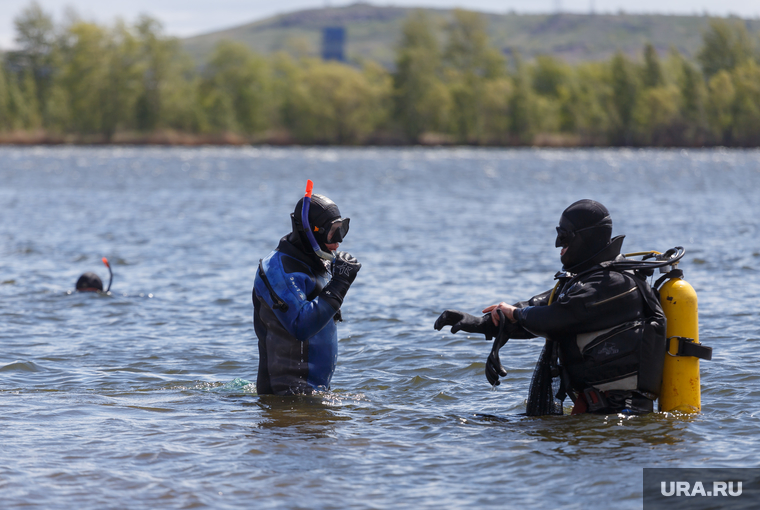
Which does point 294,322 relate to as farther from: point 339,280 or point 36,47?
point 36,47

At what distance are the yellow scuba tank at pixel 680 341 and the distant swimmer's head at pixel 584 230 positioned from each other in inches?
24.7

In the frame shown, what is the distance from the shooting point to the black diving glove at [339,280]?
22.3ft

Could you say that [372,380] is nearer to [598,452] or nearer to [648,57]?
[598,452]

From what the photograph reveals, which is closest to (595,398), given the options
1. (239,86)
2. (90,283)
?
(90,283)

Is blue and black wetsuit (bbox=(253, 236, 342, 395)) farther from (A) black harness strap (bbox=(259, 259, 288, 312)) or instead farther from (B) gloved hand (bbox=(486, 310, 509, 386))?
(B) gloved hand (bbox=(486, 310, 509, 386))

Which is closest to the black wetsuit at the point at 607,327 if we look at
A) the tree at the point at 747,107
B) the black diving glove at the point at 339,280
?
the black diving glove at the point at 339,280

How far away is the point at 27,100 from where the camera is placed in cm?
12594

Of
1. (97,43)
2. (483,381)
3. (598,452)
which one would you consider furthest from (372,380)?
(97,43)

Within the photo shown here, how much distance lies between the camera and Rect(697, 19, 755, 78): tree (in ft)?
420

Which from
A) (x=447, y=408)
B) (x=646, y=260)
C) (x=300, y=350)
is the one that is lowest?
(x=447, y=408)

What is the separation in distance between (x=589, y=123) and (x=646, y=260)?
12826cm

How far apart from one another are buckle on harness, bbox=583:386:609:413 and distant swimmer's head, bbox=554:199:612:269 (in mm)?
1069

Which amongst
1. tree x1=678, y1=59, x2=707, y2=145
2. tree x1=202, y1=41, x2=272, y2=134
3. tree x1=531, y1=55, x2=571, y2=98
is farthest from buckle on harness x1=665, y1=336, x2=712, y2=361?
tree x1=531, y1=55, x2=571, y2=98

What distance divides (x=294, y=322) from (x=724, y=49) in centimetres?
13589
